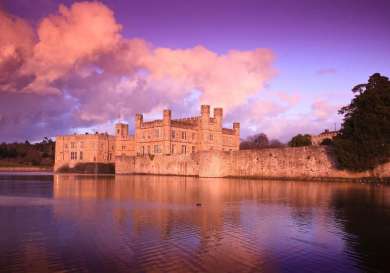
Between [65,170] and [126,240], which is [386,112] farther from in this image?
[65,170]

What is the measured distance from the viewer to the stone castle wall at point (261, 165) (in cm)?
3756

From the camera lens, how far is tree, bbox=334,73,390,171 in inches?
1302

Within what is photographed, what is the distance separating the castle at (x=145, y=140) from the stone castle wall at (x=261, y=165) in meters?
10.3

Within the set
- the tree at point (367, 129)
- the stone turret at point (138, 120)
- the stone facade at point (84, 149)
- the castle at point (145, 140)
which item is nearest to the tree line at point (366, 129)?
the tree at point (367, 129)

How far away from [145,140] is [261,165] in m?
31.8

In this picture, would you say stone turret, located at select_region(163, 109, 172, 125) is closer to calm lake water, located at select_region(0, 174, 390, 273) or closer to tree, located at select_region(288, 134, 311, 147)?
tree, located at select_region(288, 134, 311, 147)

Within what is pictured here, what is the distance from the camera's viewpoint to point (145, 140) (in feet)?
235

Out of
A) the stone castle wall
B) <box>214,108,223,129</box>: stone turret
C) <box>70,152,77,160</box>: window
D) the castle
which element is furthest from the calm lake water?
<box>70,152,77,160</box>: window

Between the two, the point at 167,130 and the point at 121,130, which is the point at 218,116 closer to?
the point at 167,130

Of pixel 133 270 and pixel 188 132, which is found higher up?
pixel 188 132

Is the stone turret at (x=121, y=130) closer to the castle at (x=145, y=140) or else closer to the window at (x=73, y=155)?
the castle at (x=145, y=140)

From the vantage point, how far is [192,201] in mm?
19656

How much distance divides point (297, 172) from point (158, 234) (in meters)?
30.8

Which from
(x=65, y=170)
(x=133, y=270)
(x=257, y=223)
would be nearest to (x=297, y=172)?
(x=257, y=223)
